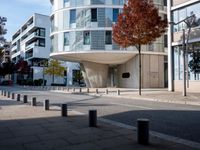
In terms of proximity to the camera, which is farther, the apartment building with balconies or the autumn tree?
the apartment building with balconies

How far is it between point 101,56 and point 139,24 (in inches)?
696

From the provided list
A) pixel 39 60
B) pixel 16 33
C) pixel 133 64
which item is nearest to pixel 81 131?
pixel 133 64

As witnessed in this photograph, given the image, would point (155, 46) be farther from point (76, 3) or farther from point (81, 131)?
point (81, 131)

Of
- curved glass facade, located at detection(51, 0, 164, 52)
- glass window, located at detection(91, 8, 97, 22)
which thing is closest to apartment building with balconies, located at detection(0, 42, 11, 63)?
curved glass facade, located at detection(51, 0, 164, 52)

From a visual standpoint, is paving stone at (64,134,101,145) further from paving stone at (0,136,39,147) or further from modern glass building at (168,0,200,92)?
modern glass building at (168,0,200,92)

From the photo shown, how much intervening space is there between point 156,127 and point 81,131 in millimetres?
2338

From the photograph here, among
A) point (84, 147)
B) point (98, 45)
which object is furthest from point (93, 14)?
point (84, 147)

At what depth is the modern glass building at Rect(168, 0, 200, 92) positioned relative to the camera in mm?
25672

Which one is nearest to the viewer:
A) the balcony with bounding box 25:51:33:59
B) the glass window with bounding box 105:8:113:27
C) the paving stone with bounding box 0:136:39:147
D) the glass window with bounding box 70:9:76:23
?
the paving stone with bounding box 0:136:39:147

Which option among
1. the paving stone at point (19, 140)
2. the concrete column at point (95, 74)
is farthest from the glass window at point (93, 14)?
the paving stone at point (19, 140)

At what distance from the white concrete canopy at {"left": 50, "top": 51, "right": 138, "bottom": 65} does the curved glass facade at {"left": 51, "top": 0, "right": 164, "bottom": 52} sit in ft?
1.98

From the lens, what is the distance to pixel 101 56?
40375mm

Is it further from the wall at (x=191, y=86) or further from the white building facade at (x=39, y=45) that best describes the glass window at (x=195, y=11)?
the white building facade at (x=39, y=45)

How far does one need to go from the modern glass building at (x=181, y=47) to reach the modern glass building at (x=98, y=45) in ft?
37.7
